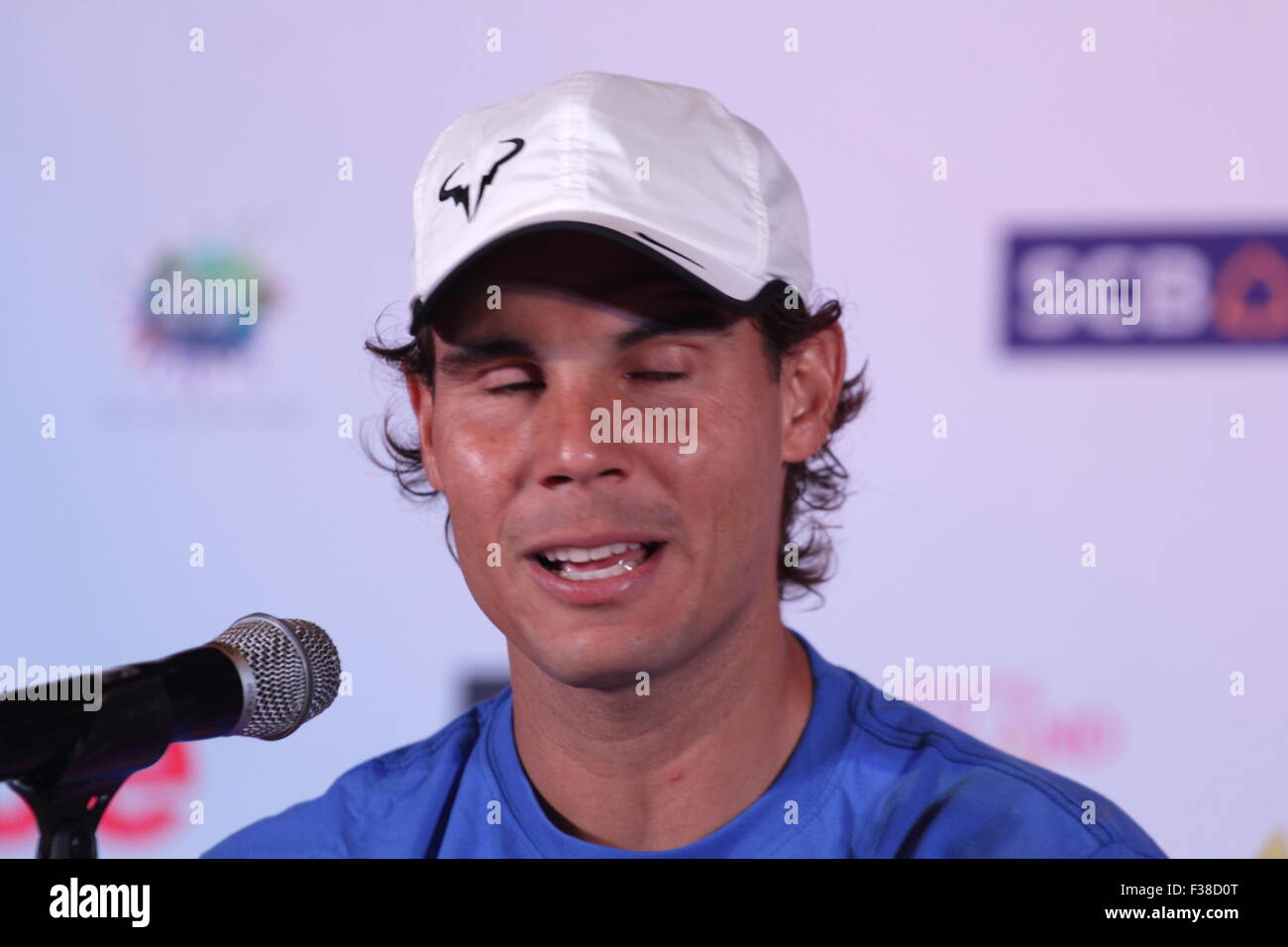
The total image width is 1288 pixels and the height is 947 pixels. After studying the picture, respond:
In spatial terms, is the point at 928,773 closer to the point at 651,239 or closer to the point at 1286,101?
the point at 651,239

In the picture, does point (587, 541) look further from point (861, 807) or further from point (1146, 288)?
point (1146, 288)

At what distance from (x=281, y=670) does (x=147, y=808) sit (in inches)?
22.9

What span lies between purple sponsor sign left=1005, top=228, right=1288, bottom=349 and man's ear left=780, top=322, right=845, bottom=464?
246mm

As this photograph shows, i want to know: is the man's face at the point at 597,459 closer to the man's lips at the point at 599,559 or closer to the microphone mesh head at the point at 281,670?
the man's lips at the point at 599,559

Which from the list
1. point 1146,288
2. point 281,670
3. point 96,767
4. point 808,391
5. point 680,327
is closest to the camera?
point 96,767

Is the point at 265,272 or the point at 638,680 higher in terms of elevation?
the point at 265,272

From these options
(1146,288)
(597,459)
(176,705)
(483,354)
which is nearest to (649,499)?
(597,459)

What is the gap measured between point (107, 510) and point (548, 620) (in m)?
0.61

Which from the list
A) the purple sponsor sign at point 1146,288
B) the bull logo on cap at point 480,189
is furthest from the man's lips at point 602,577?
the purple sponsor sign at point 1146,288

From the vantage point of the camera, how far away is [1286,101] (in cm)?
132

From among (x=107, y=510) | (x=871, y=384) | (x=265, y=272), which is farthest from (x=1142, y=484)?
(x=107, y=510)

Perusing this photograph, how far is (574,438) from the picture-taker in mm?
1041

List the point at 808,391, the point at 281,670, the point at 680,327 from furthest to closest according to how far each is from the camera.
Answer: the point at 808,391, the point at 680,327, the point at 281,670

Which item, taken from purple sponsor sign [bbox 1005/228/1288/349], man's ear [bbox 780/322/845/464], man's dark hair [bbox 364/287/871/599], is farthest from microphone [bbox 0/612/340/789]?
purple sponsor sign [bbox 1005/228/1288/349]
